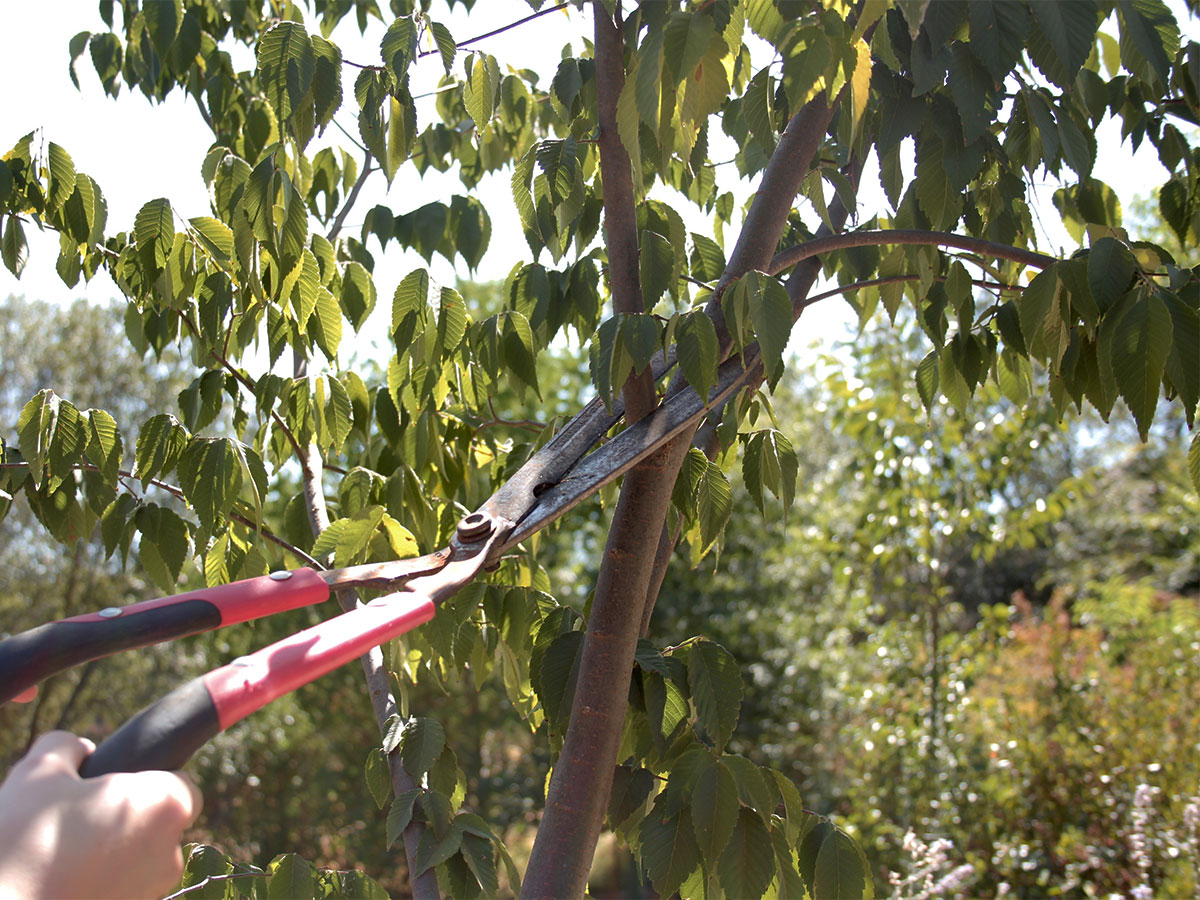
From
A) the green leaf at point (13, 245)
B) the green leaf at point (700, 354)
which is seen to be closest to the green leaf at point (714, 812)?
the green leaf at point (700, 354)

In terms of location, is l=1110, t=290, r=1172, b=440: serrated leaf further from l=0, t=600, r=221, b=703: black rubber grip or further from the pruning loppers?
l=0, t=600, r=221, b=703: black rubber grip

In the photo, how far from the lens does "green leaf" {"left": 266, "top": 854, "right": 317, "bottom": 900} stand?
4.92 ft

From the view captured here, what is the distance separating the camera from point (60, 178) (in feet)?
5.03

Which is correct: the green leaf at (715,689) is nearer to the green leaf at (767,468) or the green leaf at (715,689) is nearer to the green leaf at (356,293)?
the green leaf at (767,468)

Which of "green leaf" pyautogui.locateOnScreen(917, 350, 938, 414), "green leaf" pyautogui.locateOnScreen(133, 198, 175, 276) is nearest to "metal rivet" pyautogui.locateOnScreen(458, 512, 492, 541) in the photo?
"green leaf" pyautogui.locateOnScreen(133, 198, 175, 276)

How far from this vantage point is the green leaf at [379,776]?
1.66 meters

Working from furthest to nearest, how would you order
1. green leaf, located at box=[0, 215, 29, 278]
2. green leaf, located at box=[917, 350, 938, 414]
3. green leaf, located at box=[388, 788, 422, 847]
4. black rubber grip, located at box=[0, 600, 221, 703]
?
1. green leaf, located at box=[917, 350, 938, 414]
2. green leaf, located at box=[0, 215, 29, 278]
3. green leaf, located at box=[388, 788, 422, 847]
4. black rubber grip, located at box=[0, 600, 221, 703]

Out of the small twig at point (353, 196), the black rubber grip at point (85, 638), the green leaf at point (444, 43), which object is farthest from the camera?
the small twig at point (353, 196)

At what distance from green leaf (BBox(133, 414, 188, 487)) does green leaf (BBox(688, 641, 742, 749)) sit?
88cm

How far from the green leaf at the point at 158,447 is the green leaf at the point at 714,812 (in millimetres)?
949

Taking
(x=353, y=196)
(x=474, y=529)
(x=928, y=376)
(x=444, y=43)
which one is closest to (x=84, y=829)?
(x=474, y=529)

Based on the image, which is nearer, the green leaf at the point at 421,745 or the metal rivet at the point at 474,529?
the metal rivet at the point at 474,529

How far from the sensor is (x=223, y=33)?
99.1 inches

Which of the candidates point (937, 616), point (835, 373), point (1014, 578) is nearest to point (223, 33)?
point (835, 373)
